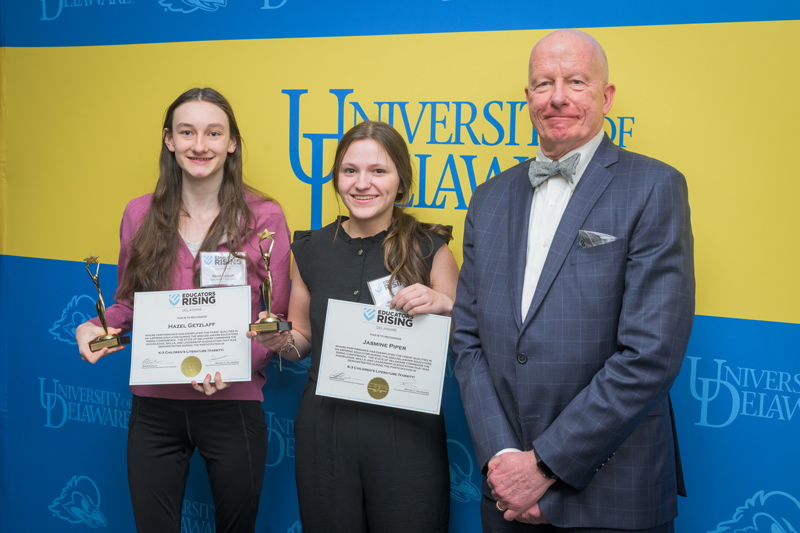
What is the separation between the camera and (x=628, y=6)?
2.04 m

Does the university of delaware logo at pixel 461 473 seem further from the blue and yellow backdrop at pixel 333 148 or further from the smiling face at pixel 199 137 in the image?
the smiling face at pixel 199 137

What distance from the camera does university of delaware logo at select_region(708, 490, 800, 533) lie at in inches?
78.7

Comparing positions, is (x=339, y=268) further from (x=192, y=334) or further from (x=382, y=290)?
(x=192, y=334)

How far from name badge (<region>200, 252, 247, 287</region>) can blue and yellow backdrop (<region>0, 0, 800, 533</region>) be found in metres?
0.52

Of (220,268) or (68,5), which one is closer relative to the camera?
(220,268)

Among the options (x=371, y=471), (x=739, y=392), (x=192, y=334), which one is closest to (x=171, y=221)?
(x=192, y=334)

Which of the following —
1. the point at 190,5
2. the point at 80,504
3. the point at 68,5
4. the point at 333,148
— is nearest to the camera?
the point at 333,148

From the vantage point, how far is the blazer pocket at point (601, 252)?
148 cm

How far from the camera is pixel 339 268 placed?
193cm

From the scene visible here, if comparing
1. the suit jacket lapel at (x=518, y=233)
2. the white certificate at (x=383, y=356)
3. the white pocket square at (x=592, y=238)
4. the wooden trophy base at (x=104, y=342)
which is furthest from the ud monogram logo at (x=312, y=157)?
the white pocket square at (x=592, y=238)

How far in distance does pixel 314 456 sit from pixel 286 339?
0.35 m

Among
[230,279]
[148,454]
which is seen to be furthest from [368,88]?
[148,454]

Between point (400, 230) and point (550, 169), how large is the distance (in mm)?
500

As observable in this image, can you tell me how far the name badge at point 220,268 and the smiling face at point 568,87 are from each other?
1019mm
